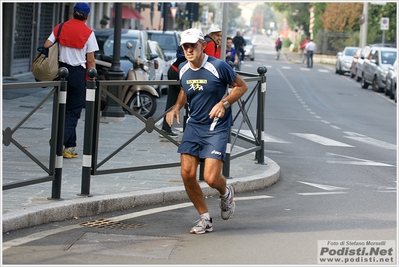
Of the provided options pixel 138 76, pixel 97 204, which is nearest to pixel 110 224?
pixel 97 204

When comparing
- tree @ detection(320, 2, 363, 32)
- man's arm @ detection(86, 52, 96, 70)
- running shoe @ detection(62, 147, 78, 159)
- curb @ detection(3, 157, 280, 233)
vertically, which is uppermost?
tree @ detection(320, 2, 363, 32)

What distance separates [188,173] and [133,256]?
1153 millimetres

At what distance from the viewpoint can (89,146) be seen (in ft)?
26.6

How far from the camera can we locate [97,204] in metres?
7.82

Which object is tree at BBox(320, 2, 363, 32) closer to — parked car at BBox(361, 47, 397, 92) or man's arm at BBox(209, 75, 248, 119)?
parked car at BBox(361, 47, 397, 92)

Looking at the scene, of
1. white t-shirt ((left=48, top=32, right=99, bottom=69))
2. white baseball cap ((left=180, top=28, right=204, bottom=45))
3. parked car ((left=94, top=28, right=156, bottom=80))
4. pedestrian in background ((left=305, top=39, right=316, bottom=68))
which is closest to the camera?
white baseball cap ((left=180, top=28, right=204, bottom=45))

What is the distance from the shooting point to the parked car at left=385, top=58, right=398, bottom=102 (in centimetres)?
2739

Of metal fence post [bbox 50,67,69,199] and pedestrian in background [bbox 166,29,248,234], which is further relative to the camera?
metal fence post [bbox 50,67,69,199]

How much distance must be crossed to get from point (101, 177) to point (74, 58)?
1.78m

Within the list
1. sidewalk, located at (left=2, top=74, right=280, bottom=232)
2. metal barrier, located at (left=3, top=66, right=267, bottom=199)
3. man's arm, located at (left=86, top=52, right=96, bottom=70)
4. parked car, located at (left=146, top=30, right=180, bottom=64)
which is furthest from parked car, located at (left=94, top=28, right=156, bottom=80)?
metal barrier, located at (left=3, top=66, right=267, bottom=199)

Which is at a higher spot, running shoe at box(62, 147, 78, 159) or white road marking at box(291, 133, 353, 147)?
running shoe at box(62, 147, 78, 159)

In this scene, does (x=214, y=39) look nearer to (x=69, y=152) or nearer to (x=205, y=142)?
(x=69, y=152)

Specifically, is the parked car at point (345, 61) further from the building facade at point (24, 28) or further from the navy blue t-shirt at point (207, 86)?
the navy blue t-shirt at point (207, 86)

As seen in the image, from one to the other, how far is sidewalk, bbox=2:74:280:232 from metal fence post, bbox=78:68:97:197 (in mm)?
125
